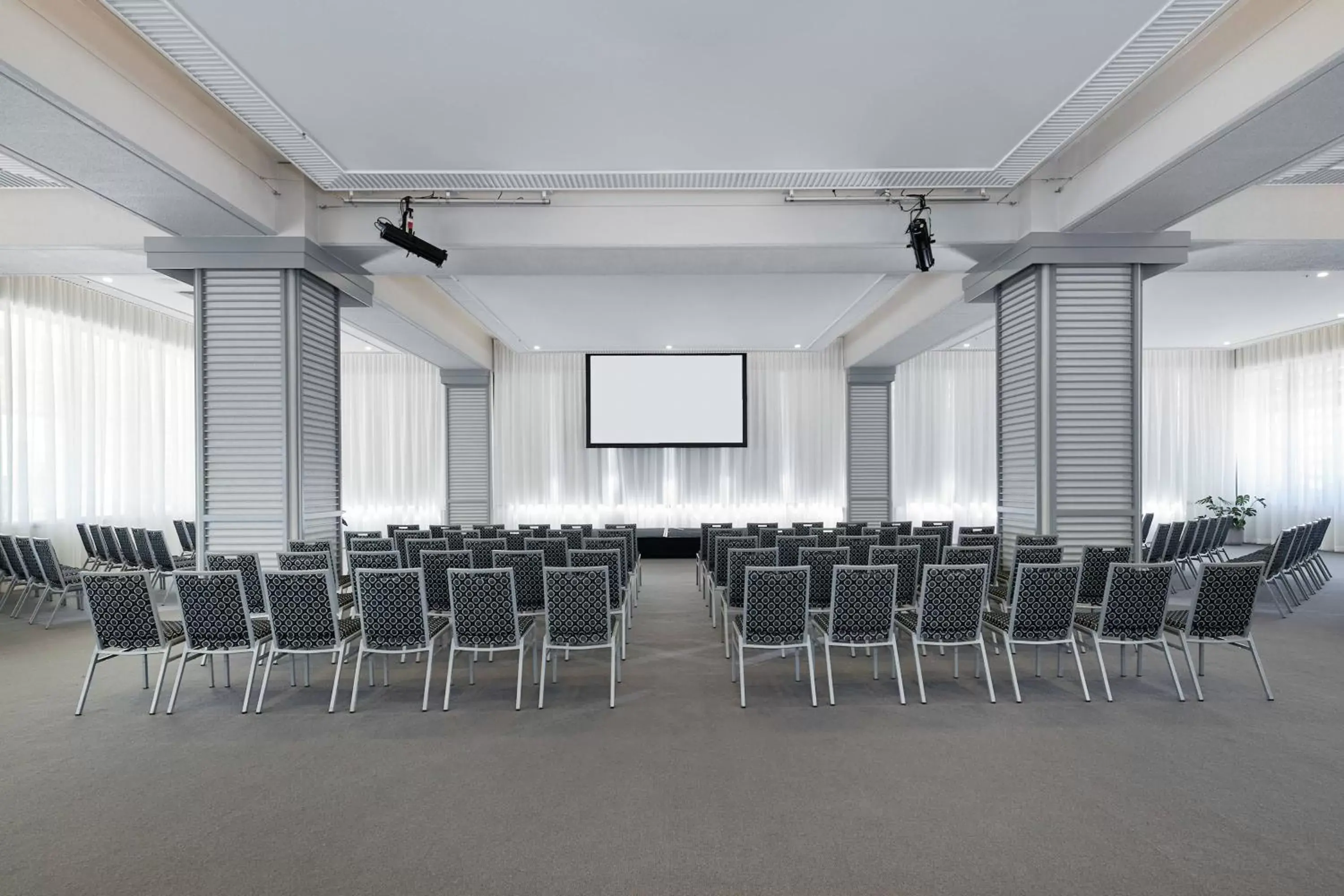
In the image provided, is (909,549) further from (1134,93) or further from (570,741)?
(1134,93)

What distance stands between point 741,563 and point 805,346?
28.7 feet

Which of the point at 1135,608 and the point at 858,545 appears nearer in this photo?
the point at 1135,608

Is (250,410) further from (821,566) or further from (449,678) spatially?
(821,566)

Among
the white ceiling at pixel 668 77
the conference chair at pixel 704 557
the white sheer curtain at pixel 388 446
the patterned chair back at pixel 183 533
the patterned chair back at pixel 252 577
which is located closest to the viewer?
the white ceiling at pixel 668 77

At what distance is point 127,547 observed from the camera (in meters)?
8.84

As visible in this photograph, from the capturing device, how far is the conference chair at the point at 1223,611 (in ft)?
15.3

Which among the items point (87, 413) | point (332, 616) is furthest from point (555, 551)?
point (87, 413)

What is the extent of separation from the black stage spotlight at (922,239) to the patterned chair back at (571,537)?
4.35 metres

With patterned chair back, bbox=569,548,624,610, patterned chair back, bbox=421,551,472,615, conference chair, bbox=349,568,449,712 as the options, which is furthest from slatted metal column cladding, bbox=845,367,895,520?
conference chair, bbox=349,568,449,712

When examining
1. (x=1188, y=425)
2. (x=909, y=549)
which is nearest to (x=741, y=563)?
(x=909, y=549)

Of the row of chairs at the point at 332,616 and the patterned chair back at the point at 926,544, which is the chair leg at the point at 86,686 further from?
the patterned chair back at the point at 926,544

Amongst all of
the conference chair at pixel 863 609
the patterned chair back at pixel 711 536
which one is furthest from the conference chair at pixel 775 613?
the patterned chair back at pixel 711 536

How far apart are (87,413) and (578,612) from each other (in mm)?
9659

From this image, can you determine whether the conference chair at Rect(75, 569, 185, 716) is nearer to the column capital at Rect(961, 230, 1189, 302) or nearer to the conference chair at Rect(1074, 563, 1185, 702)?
the conference chair at Rect(1074, 563, 1185, 702)
